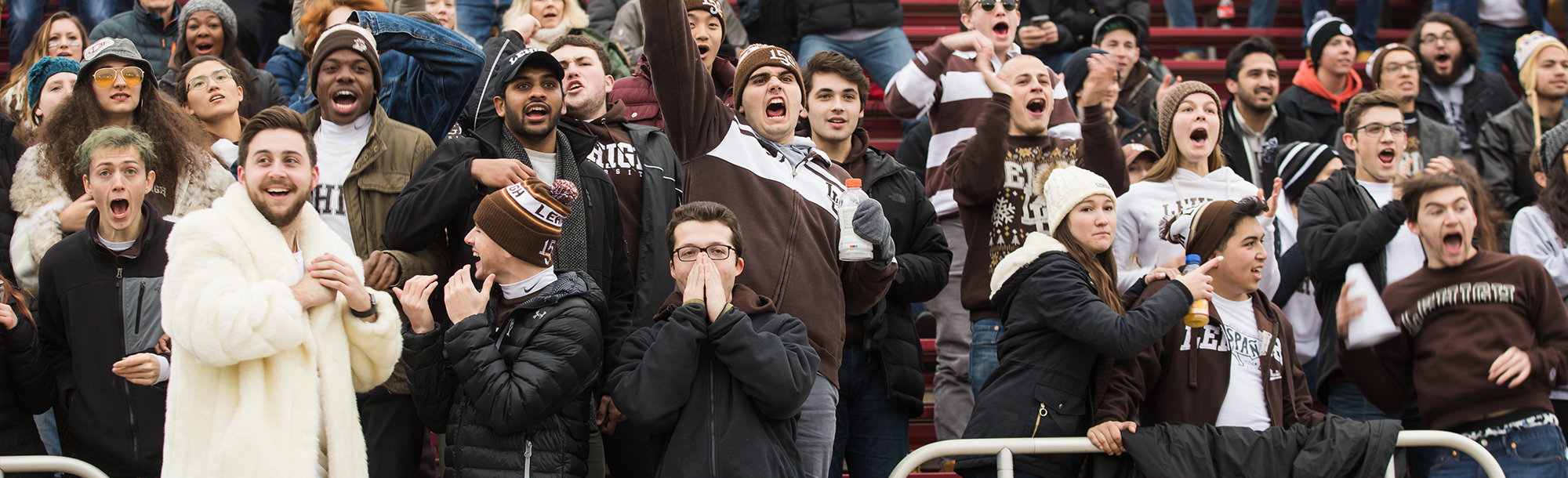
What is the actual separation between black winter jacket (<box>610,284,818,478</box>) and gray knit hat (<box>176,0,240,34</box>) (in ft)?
13.6

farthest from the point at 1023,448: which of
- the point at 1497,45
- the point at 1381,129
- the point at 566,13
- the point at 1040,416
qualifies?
the point at 1497,45

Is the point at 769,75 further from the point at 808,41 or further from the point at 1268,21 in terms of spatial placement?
the point at 1268,21

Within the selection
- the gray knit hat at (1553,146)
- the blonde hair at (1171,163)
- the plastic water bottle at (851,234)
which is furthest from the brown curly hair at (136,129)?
the gray knit hat at (1553,146)

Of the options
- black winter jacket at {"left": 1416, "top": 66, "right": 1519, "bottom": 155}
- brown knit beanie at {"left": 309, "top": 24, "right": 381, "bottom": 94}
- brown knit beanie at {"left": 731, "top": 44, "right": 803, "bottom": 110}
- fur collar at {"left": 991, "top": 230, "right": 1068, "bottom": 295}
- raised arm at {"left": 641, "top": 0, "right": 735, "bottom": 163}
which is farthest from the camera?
black winter jacket at {"left": 1416, "top": 66, "right": 1519, "bottom": 155}

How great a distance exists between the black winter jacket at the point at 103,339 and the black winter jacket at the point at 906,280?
238cm

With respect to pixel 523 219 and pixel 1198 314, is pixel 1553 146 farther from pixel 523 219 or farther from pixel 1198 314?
pixel 523 219

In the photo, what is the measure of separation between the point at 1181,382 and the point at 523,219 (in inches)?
88.8

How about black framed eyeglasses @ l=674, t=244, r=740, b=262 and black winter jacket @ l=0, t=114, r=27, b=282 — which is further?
black winter jacket @ l=0, t=114, r=27, b=282

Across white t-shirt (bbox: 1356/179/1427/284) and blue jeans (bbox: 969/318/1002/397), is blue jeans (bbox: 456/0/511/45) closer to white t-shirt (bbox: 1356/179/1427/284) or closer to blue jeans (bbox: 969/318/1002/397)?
blue jeans (bbox: 969/318/1002/397)

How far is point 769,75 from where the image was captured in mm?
4406

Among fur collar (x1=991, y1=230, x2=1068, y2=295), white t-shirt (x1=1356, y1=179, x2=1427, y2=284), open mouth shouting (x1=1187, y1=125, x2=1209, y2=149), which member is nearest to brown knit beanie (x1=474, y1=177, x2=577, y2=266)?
fur collar (x1=991, y1=230, x2=1068, y2=295)

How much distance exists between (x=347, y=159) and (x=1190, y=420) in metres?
3.10

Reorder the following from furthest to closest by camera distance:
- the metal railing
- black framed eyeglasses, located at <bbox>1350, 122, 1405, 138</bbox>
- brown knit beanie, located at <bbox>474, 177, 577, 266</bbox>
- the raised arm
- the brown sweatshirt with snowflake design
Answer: black framed eyeglasses, located at <bbox>1350, 122, 1405, 138</bbox> < the brown sweatshirt with snowflake design < the metal railing < the raised arm < brown knit beanie, located at <bbox>474, 177, 577, 266</bbox>

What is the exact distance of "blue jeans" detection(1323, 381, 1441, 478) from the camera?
4840 mm
